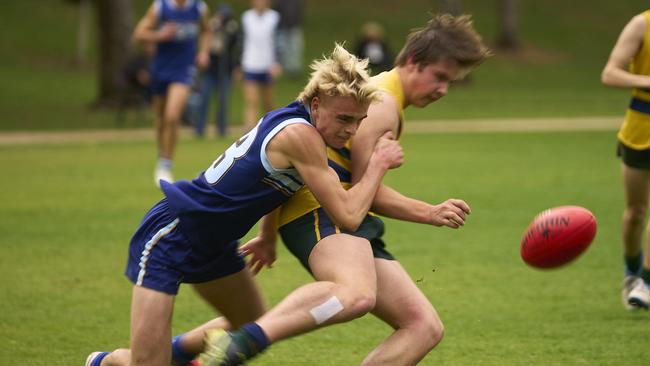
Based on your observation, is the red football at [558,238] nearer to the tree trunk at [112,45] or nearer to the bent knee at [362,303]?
the bent knee at [362,303]

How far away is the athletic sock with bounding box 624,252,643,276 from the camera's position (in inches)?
301

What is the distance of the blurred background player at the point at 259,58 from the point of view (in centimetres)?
1861

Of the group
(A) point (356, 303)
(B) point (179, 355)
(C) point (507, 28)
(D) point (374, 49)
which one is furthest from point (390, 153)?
(C) point (507, 28)

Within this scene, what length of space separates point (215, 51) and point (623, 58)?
14.1 meters

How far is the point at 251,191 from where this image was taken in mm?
4949

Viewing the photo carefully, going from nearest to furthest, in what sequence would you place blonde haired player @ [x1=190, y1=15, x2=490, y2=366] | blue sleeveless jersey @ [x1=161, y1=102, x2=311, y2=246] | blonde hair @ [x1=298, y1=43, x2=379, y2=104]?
blonde haired player @ [x1=190, y1=15, x2=490, y2=366], blonde hair @ [x1=298, y1=43, x2=379, y2=104], blue sleeveless jersey @ [x1=161, y1=102, x2=311, y2=246]

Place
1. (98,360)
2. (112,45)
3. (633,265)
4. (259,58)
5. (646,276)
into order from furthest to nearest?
(112,45) → (259,58) → (633,265) → (646,276) → (98,360)

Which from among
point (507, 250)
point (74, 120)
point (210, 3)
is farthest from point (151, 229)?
point (210, 3)

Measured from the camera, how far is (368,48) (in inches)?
1195

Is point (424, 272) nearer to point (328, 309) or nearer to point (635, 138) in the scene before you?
point (635, 138)

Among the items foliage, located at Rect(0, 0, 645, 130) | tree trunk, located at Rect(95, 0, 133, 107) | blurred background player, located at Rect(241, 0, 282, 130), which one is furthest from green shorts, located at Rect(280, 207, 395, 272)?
tree trunk, located at Rect(95, 0, 133, 107)

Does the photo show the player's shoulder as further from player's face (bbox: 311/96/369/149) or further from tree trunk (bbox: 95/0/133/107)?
tree trunk (bbox: 95/0/133/107)

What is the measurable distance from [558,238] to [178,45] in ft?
28.6

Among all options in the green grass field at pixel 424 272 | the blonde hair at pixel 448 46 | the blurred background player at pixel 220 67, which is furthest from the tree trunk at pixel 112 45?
the blonde hair at pixel 448 46
